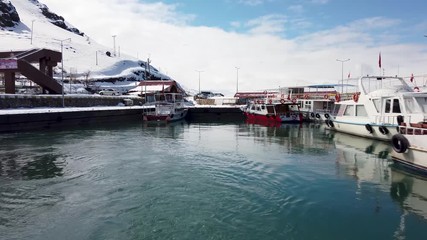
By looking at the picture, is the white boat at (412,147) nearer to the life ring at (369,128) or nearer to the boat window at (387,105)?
the boat window at (387,105)

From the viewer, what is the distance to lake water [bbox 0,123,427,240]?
10.4m

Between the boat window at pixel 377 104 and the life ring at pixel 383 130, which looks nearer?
the life ring at pixel 383 130

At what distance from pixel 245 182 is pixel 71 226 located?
7.46 metres

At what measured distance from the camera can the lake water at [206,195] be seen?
10375 mm

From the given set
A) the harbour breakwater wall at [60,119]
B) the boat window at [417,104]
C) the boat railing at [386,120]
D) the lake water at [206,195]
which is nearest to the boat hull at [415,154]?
the lake water at [206,195]

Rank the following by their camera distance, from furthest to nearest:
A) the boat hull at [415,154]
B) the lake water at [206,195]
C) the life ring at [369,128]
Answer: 1. the life ring at [369,128]
2. the boat hull at [415,154]
3. the lake water at [206,195]

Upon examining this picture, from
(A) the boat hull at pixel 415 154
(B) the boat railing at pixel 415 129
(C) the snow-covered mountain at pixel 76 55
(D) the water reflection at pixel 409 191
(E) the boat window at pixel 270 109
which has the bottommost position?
(D) the water reflection at pixel 409 191

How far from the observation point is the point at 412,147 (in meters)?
17.1

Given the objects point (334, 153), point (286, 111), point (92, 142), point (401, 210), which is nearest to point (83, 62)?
point (286, 111)

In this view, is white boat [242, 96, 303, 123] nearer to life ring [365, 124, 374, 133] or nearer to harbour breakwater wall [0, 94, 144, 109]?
life ring [365, 124, 374, 133]

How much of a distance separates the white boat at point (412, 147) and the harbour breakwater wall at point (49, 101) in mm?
42782

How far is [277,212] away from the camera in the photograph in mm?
11820

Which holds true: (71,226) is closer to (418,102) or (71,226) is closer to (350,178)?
(350,178)

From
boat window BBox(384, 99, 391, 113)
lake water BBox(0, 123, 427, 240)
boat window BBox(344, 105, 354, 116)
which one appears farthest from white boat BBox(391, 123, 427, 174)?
boat window BBox(344, 105, 354, 116)
